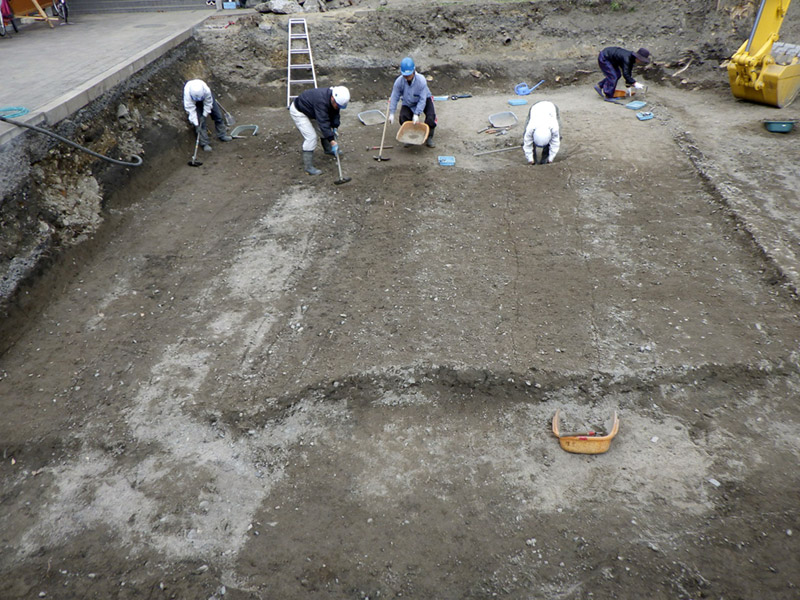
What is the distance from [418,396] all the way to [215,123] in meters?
7.51

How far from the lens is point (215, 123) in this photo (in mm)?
9492

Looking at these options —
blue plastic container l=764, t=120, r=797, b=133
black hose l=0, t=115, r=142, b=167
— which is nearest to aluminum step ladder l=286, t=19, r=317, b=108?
black hose l=0, t=115, r=142, b=167

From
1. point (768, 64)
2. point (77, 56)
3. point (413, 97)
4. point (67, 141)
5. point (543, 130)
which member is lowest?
point (543, 130)

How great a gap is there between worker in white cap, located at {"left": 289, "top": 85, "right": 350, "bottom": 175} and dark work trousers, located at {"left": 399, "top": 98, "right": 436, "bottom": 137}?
1.39 metres

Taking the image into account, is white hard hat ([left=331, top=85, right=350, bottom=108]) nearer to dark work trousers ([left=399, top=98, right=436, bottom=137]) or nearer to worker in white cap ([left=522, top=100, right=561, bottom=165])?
dark work trousers ([left=399, top=98, right=436, bottom=137])

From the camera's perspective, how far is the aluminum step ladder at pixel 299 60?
A: 440 inches

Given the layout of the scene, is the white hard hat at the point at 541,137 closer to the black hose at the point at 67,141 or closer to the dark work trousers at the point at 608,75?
the dark work trousers at the point at 608,75

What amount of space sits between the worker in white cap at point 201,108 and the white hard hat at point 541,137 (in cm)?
561

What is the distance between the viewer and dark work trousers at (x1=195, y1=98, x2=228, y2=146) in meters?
8.86

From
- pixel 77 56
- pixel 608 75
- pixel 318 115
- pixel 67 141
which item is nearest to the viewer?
pixel 67 141

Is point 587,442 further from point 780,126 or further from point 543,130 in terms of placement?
point 780,126

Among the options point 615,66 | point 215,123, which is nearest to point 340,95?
point 215,123

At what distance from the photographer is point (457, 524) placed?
3660mm

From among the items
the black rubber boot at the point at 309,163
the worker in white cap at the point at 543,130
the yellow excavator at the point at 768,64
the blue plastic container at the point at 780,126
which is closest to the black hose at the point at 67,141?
the black rubber boot at the point at 309,163
